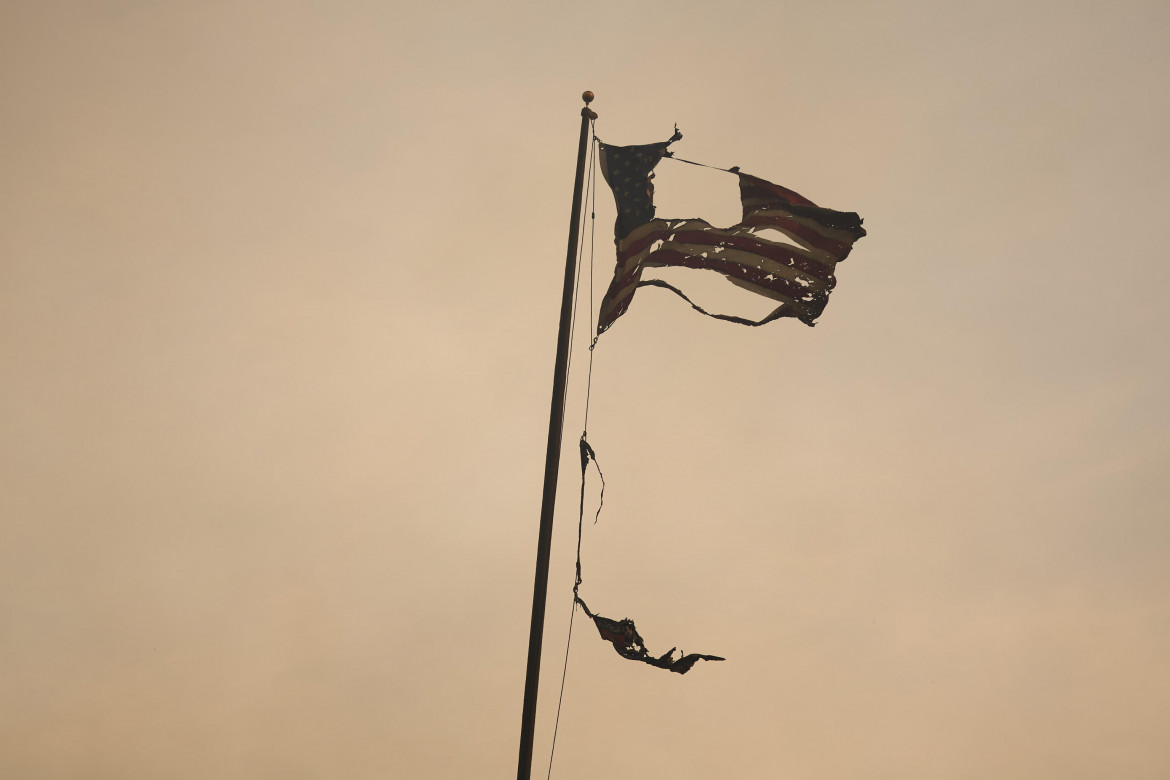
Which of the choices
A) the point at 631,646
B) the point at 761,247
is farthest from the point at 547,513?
the point at 761,247

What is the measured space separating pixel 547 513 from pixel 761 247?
3.08 meters

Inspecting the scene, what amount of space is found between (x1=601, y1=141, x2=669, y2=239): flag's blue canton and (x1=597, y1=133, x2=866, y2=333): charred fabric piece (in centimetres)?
1

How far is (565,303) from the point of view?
270 inches

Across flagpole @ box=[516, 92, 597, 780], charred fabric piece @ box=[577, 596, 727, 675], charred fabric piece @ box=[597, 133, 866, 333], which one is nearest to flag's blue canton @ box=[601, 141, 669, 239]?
charred fabric piece @ box=[597, 133, 866, 333]

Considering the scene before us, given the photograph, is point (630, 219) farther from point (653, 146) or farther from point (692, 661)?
point (692, 661)

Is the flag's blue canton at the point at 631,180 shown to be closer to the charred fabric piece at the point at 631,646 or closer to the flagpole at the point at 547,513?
the flagpole at the point at 547,513

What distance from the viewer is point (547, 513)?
627 centimetres

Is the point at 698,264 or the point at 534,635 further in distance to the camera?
the point at 698,264

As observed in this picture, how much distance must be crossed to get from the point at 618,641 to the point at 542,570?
2.81 feet

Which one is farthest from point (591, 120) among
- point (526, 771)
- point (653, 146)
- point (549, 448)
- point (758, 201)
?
point (526, 771)

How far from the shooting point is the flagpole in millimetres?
5977

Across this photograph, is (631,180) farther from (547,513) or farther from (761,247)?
(547,513)

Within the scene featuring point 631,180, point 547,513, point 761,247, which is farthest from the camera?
point 631,180

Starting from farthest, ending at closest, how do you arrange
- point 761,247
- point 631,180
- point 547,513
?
1. point 631,180
2. point 761,247
3. point 547,513
